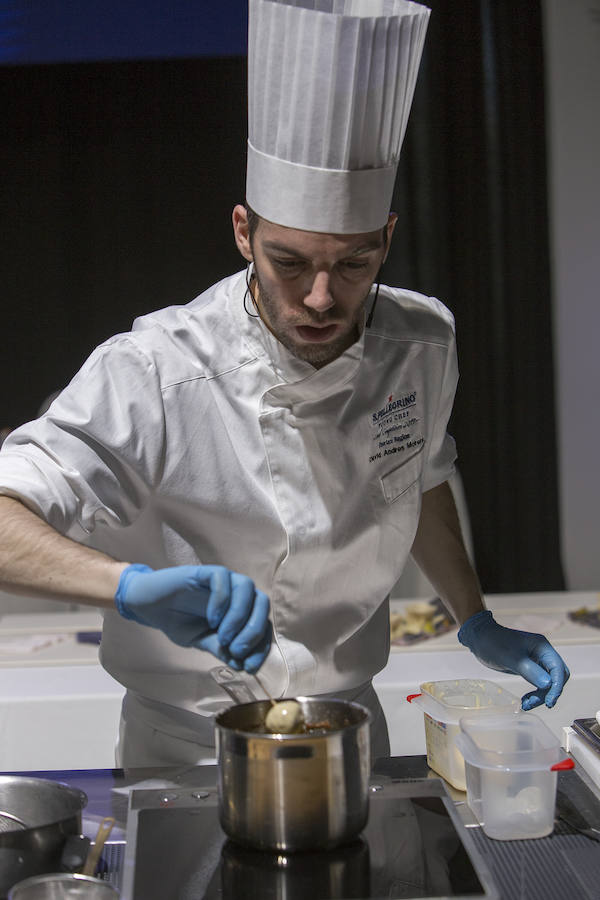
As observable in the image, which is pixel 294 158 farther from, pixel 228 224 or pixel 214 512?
pixel 228 224

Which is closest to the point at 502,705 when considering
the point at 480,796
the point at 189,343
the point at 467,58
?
the point at 480,796

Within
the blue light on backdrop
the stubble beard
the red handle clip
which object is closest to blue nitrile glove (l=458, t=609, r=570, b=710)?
the red handle clip

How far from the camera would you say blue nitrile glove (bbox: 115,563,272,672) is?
1.22m

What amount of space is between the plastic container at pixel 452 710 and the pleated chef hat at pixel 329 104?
0.71m

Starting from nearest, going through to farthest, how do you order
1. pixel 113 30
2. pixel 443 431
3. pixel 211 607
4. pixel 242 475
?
pixel 211 607, pixel 242 475, pixel 443 431, pixel 113 30

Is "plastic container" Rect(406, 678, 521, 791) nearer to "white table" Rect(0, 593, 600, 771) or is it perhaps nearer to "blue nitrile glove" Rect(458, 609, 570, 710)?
"blue nitrile glove" Rect(458, 609, 570, 710)

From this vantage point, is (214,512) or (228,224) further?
(228,224)

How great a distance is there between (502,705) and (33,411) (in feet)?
10.1

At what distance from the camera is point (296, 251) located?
1.51m

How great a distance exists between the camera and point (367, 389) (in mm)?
1732

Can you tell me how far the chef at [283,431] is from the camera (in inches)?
58.6

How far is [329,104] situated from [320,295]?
0.94ft

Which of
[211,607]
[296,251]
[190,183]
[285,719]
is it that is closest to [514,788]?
[285,719]

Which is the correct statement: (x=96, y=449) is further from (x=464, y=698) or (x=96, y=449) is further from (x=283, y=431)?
(x=464, y=698)
